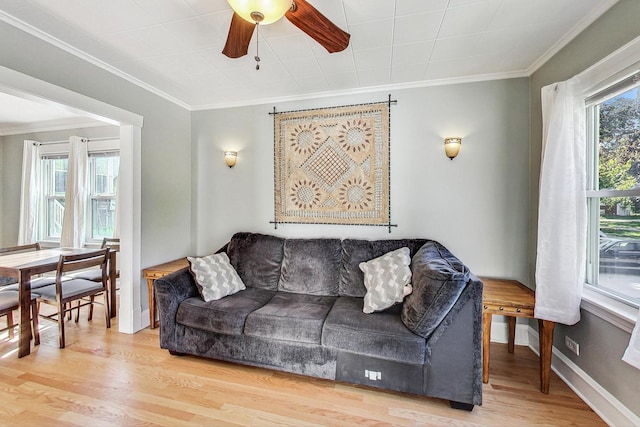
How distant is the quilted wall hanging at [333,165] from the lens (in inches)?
107

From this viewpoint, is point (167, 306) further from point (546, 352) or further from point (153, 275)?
point (546, 352)

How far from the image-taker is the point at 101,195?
3926mm

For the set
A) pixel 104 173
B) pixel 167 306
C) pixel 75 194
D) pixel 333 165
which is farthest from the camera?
pixel 104 173

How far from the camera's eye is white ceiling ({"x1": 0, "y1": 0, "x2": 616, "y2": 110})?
161cm

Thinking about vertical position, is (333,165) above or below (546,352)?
above

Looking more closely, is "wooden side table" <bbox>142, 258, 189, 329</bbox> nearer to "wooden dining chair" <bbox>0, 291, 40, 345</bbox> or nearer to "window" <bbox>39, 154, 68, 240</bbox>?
"wooden dining chair" <bbox>0, 291, 40, 345</bbox>

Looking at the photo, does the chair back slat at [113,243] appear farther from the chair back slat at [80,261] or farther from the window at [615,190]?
the window at [615,190]

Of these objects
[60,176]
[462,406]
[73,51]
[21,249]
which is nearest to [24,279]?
[21,249]

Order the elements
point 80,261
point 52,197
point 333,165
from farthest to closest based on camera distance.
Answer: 1. point 52,197
2. point 333,165
3. point 80,261

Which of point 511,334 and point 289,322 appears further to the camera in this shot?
point 511,334

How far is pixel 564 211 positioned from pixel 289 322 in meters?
2.13

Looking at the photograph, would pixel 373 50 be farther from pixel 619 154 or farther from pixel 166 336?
pixel 166 336

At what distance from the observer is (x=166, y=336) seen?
218 cm

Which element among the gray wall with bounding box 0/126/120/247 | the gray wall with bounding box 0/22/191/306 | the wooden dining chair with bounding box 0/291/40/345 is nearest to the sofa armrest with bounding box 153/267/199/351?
the gray wall with bounding box 0/22/191/306
